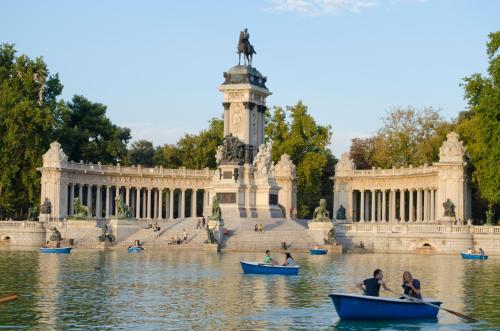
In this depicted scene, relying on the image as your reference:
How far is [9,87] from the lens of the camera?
3765 inches

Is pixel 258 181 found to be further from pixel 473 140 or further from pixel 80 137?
pixel 80 137

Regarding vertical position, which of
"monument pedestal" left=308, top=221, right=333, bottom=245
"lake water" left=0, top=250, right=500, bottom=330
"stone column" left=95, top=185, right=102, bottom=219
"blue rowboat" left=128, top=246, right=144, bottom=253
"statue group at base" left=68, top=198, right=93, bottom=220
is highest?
"stone column" left=95, top=185, right=102, bottom=219

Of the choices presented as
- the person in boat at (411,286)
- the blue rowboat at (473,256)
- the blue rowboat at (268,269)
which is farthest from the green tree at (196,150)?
the person in boat at (411,286)

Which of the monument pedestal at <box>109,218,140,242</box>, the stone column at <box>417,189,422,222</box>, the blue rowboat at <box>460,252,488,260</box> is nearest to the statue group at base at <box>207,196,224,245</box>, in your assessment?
the monument pedestal at <box>109,218,140,242</box>

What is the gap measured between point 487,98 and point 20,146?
42513mm

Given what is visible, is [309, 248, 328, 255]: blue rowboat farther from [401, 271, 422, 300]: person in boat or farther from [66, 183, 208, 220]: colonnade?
[401, 271, 422, 300]: person in boat

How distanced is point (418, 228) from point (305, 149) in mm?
41493

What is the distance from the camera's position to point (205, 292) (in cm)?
3856

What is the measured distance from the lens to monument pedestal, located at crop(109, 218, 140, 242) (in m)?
77.9

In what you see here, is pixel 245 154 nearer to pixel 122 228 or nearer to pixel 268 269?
pixel 122 228

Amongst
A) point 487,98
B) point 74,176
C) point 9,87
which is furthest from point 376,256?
point 9,87

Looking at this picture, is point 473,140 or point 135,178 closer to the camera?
point 473,140

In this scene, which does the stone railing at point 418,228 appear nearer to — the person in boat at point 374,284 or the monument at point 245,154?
the monument at point 245,154

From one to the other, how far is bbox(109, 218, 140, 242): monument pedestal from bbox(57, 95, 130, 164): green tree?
28587 millimetres
